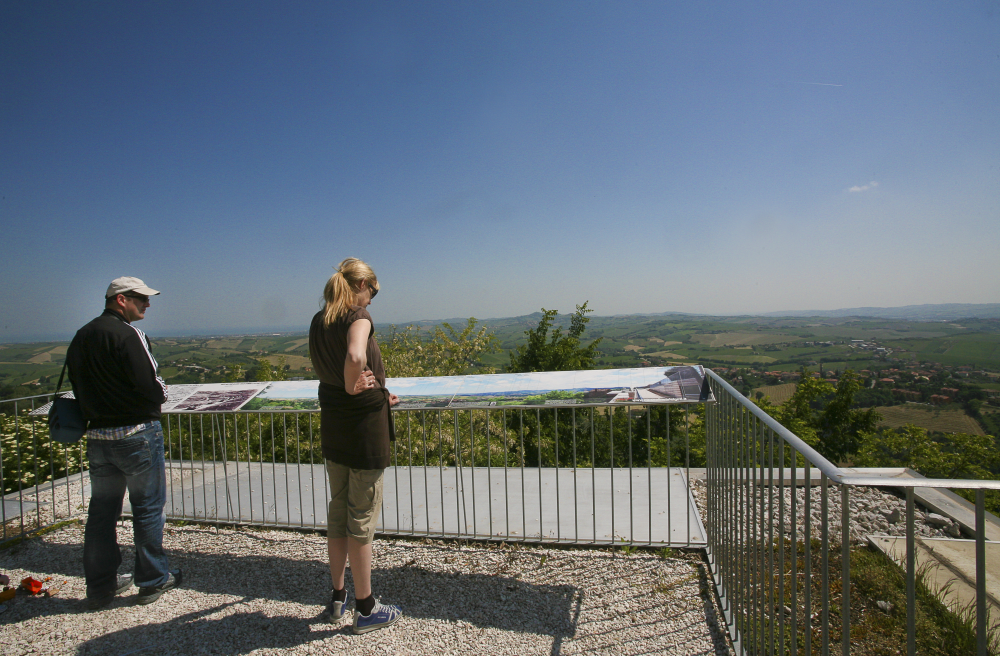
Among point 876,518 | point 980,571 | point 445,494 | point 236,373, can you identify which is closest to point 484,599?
point 445,494

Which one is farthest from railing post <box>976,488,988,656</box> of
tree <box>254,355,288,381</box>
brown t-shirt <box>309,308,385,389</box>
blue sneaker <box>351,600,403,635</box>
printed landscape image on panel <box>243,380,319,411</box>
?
tree <box>254,355,288,381</box>

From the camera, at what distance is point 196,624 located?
282 centimetres

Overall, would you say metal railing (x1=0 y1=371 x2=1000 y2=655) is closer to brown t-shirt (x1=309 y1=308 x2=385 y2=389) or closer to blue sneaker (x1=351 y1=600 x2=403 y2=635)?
blue sneaker (x1=351 y1=600 x2=403 y2=635)

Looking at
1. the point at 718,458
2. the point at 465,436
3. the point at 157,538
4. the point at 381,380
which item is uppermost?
the point at 381,380

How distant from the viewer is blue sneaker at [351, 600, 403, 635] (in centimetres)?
268

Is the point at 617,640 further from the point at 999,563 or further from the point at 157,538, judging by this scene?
the point at 157,538

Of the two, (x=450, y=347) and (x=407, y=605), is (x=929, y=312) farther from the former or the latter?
(x=407, y=605)

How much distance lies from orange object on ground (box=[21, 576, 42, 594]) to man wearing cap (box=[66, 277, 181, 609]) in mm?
521

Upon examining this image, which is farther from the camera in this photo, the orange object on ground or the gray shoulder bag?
the orange object on ground

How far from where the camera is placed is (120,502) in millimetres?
3037

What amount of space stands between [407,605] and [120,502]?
6.49 feet

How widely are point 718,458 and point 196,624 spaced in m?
3.35

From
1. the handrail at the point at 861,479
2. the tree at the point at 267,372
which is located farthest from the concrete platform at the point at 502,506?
the tree at the point at 267,372

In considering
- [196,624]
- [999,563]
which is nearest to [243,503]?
[196,624]
